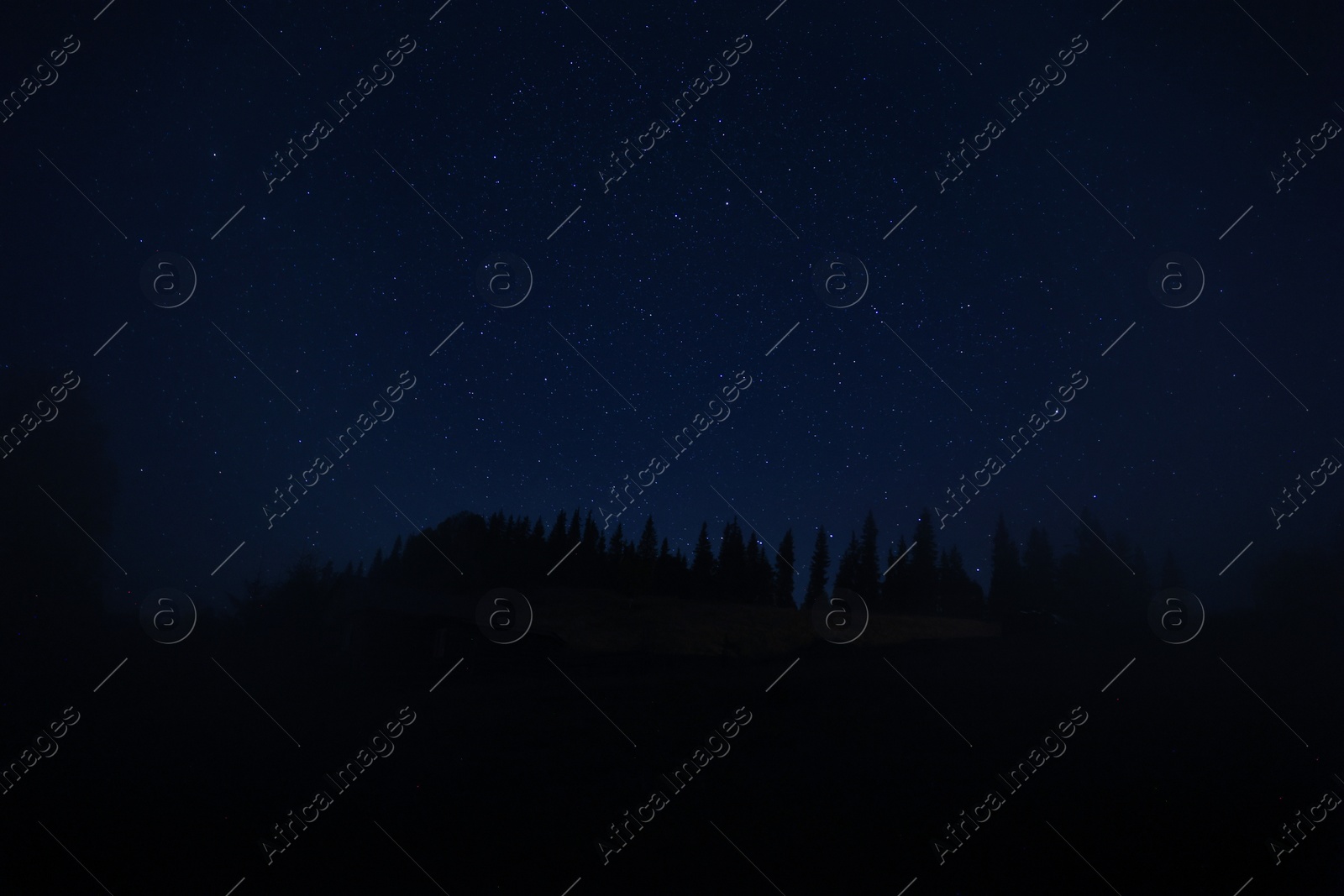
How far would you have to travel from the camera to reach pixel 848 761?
8.90 meters

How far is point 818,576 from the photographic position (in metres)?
13.4

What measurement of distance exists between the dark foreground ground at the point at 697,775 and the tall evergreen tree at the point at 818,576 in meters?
1.11

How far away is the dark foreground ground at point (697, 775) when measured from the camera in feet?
22.0

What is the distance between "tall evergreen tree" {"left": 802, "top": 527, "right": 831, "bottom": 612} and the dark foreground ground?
3.66 ft

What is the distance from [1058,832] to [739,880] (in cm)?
455

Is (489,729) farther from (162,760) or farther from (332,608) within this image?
(332,608)

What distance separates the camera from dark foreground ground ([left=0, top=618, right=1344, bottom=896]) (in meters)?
6.69

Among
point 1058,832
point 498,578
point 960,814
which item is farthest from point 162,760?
point 1058,832
